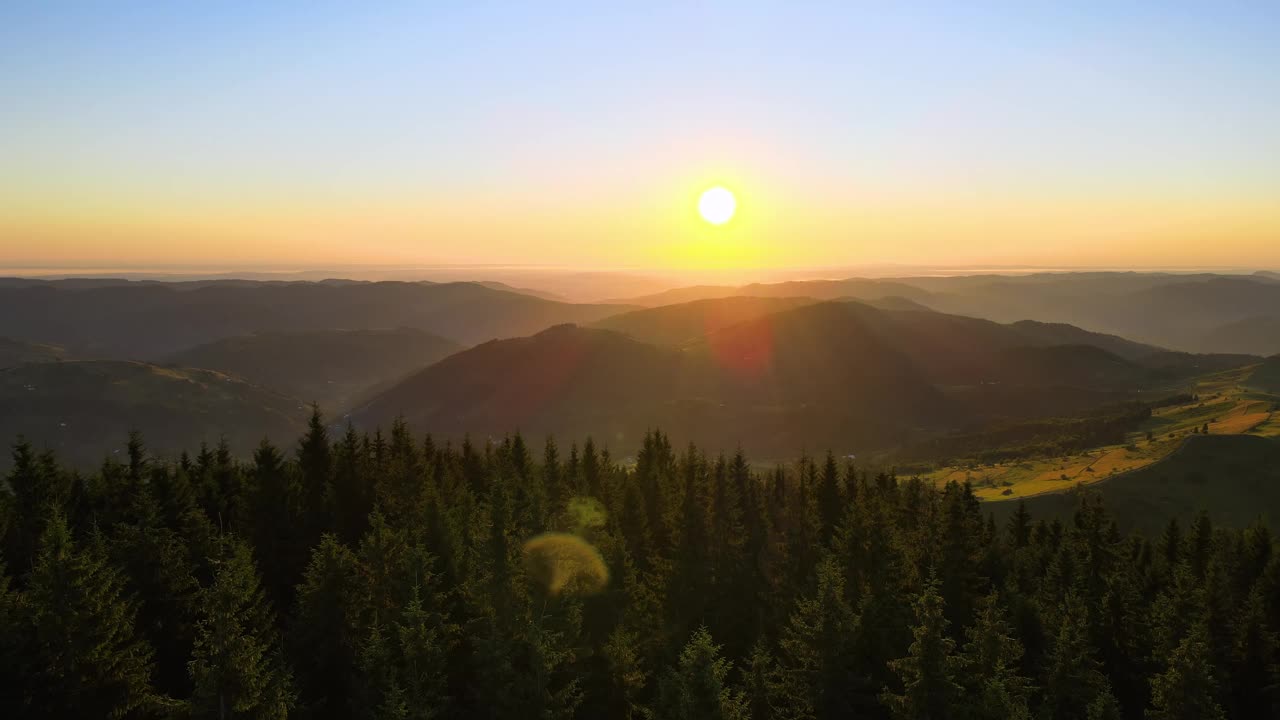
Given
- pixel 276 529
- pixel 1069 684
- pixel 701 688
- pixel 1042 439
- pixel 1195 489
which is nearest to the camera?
pixel 701 688

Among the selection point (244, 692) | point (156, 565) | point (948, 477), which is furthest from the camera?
point (948, 477)

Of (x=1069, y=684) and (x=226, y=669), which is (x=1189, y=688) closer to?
(x=1069, y=684)

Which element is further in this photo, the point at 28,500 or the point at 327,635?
the point at 28,500

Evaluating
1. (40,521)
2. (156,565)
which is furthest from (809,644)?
(40,521)

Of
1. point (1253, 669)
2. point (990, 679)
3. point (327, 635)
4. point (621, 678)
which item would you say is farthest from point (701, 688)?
point (1253, 669)

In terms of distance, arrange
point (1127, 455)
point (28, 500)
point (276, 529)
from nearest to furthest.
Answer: point (28, 500)
point (276, 529)
point (1127, 455)

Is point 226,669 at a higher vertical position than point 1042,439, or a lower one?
higher

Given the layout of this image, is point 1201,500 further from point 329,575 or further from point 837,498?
point 329,575

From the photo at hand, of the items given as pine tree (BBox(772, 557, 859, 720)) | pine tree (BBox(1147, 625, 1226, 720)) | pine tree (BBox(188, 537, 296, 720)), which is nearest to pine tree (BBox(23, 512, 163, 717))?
pine tree (BBox(188, 537, 296, 720))

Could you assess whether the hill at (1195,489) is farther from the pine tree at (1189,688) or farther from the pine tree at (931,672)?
the pine tree at (931,672)
